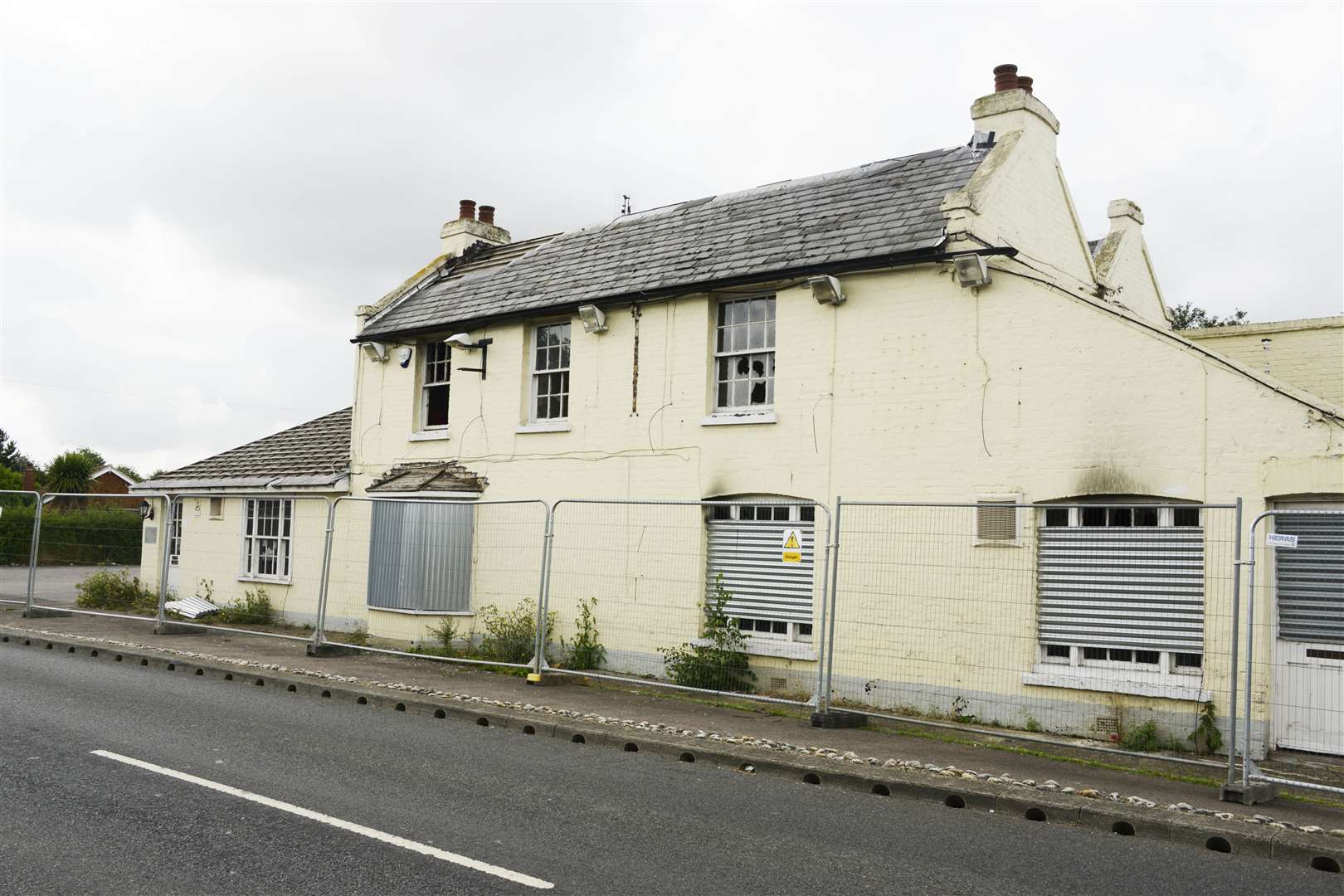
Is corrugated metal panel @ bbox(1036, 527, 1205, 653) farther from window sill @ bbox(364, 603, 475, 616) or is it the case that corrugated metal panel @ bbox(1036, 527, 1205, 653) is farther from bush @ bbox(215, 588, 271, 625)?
bush @ bbox(215, 588, 271, 625)

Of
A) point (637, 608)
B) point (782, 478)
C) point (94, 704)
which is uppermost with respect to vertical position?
point (782, 478)

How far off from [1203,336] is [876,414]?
517 centimetres

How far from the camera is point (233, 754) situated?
8.34m

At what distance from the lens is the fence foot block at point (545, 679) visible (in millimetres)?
13102

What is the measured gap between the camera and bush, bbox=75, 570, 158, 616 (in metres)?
21.7

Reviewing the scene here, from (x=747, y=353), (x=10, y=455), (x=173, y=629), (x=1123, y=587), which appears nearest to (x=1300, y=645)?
(x=1123, y=587)

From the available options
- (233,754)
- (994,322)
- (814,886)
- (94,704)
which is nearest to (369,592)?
(94,704)

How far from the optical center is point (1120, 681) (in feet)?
34.4

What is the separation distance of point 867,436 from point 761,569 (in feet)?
7.24

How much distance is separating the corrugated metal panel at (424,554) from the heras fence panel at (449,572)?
0.01 m

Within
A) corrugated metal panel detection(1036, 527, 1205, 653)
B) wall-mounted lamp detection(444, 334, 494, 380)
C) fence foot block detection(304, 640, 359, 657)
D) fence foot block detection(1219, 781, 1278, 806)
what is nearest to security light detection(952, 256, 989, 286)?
corrugated metal panel detection(1036, 527, 1205, 653)

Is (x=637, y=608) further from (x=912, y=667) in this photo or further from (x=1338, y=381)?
(x=1338, y=381)

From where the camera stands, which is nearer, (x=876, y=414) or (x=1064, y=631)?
(x=1064, y=631)

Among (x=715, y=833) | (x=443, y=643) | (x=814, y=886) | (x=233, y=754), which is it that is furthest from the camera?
(x=443, y=643)
